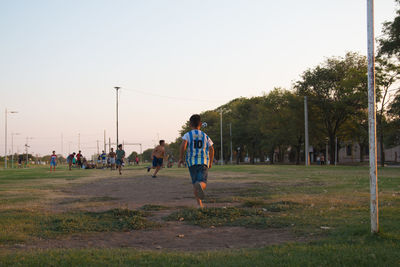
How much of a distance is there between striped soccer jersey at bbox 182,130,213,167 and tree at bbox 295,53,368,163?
43.1m

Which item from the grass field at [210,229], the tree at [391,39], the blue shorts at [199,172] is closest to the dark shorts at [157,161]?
the grass field at [210,229]

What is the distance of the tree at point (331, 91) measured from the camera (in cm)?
5000

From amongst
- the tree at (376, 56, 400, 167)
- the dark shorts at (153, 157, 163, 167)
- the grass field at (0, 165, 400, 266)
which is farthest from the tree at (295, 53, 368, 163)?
the grass field at (0, 165, 400, 266)

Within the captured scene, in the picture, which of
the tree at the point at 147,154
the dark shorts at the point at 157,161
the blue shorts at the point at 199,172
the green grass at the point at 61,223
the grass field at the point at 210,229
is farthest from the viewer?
the tree at the point at 147,154

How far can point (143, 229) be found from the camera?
6699 mm

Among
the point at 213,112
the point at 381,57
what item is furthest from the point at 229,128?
the point at 381,57

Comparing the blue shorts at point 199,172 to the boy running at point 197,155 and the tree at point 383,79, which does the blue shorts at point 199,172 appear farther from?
the tree at point 383,79

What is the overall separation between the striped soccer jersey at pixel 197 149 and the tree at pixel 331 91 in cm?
4314

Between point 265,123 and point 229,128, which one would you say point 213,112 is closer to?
point 229,128

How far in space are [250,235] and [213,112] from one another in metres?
97.5

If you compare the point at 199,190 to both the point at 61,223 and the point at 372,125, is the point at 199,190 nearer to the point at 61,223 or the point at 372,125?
the point at 61,223

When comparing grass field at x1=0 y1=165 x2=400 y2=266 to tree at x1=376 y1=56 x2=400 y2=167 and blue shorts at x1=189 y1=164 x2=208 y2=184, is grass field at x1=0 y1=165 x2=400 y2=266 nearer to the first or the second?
blue shorts at x1=189 y1=164 x2=208 y2=184

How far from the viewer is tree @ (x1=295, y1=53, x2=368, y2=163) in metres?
50.0

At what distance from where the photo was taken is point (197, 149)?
8422mm
